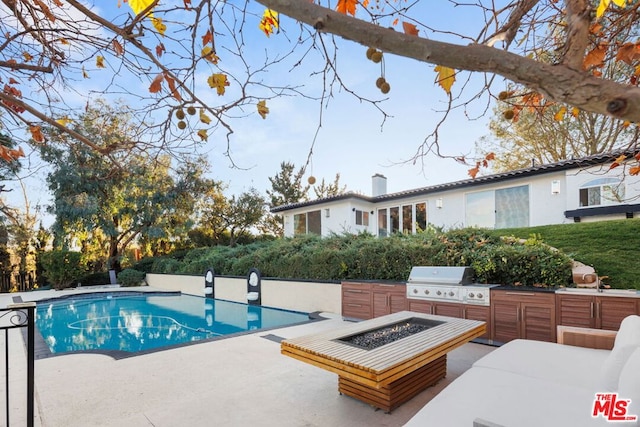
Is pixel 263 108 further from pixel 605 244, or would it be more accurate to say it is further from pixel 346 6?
pixel 605 244

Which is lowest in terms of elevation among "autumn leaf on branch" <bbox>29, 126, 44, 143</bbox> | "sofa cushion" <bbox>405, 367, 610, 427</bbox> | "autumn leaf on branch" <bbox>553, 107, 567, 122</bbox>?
"sofa cushion" <bbox>405, 367, 610, 427</bbox>

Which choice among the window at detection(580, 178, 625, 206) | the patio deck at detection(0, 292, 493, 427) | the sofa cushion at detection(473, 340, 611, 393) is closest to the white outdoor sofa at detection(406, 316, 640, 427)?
the sofa cushion at detection(473, 340, 611, 393)

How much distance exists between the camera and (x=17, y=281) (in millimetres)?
15805

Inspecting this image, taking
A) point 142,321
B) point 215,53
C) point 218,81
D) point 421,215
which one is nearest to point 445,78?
point 218,81

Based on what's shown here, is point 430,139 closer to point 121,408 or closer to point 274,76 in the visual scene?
point 274,76

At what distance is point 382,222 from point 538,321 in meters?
10.7

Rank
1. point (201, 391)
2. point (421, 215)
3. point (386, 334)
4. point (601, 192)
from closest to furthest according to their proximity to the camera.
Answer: point (201, 391)
point (386, 334)
point (601, 192)
point (421, 215)

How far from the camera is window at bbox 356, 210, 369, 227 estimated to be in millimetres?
15173

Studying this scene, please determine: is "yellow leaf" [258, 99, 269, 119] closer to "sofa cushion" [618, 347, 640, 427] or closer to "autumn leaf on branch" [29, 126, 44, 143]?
"autumn leaf on branch" [29, 126, 44, 143]

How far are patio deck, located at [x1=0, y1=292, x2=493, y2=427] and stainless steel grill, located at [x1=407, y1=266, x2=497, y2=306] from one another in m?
0.77

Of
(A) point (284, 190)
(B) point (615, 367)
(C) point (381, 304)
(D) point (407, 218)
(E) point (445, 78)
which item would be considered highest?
(A) point (284, 190)

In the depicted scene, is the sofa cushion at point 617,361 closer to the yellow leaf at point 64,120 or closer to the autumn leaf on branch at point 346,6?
the autumn leaf on branch at point 346,6

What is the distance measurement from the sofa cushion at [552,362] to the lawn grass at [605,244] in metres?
3.58

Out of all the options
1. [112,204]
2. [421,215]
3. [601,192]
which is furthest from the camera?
[112,204]
